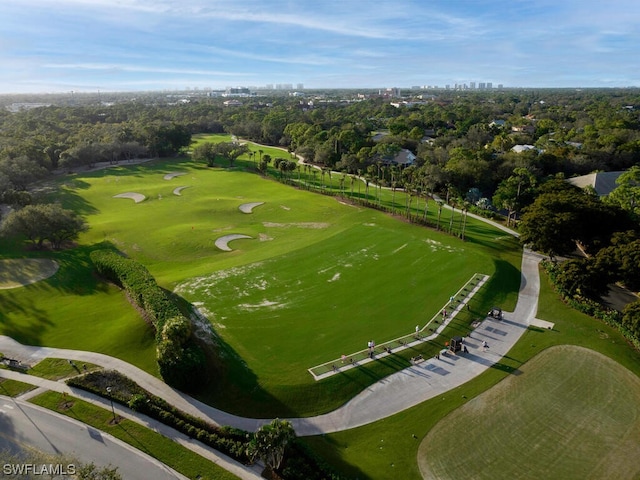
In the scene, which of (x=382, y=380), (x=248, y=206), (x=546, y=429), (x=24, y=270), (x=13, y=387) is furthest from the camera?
(x=248, y=206)

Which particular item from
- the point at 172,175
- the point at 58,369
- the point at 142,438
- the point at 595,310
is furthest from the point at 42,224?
the point at 595,310

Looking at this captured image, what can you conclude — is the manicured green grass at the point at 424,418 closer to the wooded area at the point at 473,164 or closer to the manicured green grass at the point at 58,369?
the wooded area at the point at 473,164

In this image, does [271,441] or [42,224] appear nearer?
[271,441]

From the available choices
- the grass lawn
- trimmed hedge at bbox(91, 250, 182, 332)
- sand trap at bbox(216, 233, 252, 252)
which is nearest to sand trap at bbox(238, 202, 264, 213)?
the grass lawn

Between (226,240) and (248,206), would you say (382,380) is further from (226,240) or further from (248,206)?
(248,206)

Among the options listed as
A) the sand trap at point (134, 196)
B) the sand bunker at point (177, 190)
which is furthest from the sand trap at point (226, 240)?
the sand trap at point (134, 196)

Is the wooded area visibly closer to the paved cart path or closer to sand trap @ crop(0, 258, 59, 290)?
sand trap @ crop(0, 258, 59, 290)
